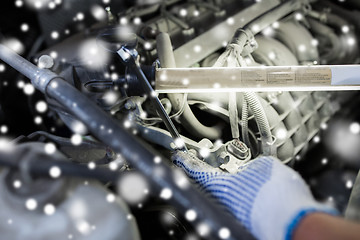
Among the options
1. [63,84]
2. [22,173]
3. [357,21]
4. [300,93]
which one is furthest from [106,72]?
[357,21]

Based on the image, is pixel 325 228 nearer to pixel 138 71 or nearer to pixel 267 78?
pixel 267 78

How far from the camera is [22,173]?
0.74m

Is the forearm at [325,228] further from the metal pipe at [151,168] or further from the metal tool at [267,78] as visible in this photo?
the metal tool at [267,78]

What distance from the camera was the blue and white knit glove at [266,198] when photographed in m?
0.80

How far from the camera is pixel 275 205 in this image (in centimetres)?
82

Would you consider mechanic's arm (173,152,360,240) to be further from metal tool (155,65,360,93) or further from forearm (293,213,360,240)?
metal tool (155,65,360,93)

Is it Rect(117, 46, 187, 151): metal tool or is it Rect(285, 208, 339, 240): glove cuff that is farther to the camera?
Rect(117, 46, 187, 151): metal tool

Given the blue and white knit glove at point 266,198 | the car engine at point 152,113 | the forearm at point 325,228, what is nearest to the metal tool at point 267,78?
the car engine at point 152,113

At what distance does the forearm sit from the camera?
2.27 feet

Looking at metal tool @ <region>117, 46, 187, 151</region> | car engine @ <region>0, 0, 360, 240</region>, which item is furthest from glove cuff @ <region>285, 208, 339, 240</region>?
metal tool @ <region>117, 46, 187, 151</region>

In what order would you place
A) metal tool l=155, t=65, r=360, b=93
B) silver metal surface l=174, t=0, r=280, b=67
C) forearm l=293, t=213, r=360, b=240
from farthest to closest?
silver metal surface l=174, t=0, r=280, b=67, metal tool l=155, t=65, r=360, b=93, forearm l=293, t=213, r=360, b=240

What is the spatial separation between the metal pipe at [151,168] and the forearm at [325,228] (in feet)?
0.39

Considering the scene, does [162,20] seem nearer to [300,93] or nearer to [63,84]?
[300,93]

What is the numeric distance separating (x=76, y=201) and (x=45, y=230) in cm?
9
